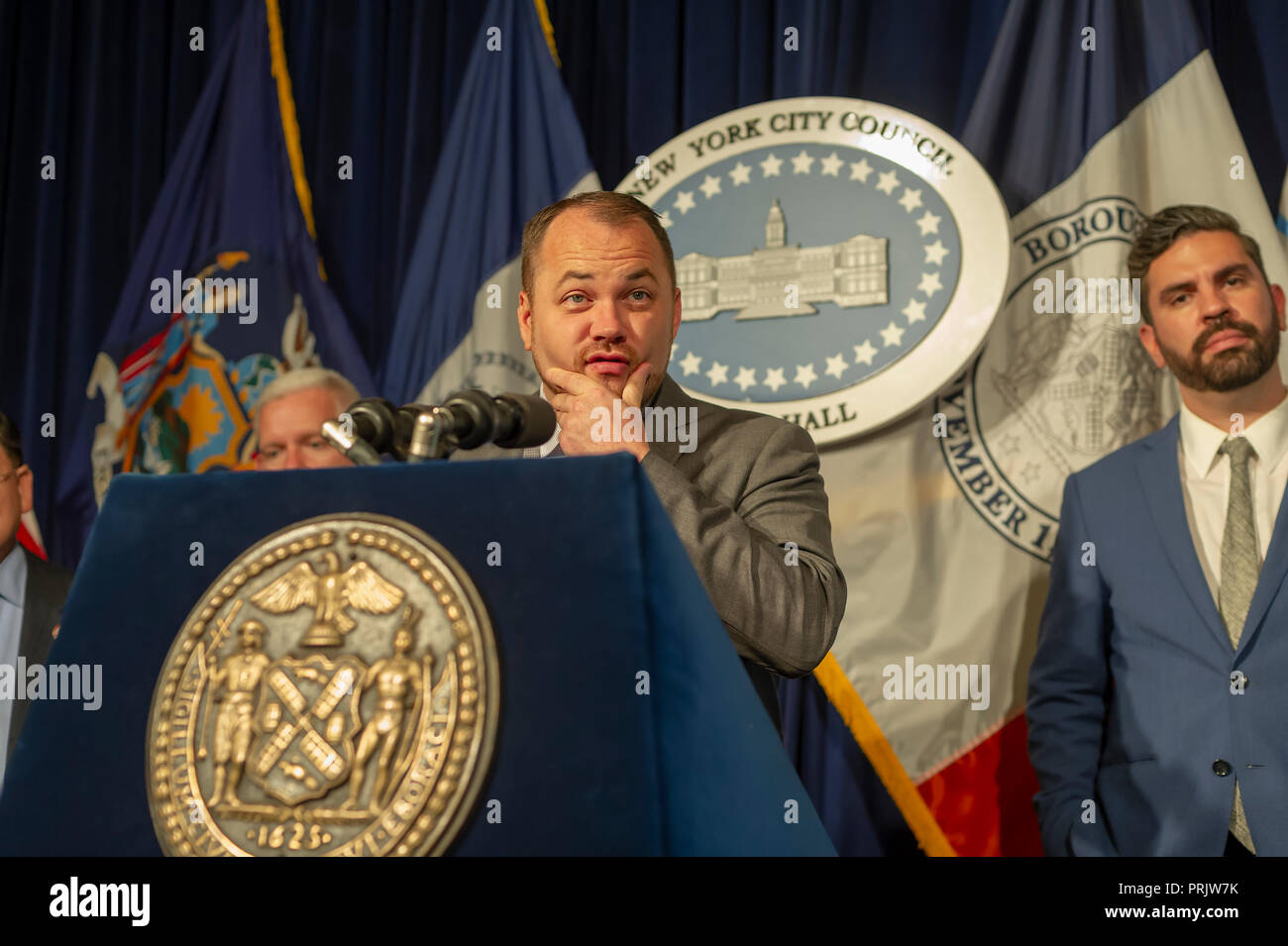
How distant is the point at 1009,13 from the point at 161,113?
2.61 m

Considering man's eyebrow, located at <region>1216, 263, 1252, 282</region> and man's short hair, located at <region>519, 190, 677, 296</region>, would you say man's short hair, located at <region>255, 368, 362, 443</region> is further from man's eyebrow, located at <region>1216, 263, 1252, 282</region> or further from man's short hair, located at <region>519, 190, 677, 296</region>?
man's eyebrow, located at <region>1216, 263, 1252, 282</region>

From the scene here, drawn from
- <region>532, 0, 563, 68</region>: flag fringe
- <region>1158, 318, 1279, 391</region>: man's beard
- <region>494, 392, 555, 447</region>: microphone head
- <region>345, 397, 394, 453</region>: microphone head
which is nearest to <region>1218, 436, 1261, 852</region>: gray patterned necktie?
<region>1158, 318, 1279, 391</region>: man's beard

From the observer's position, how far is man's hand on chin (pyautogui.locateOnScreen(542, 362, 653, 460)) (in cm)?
128

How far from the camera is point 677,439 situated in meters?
1.58

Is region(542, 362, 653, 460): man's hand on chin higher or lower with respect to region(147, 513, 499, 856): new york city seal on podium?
higher

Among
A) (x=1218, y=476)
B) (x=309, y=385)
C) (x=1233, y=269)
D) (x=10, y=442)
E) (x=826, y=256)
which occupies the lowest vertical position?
(x=1218, y=476)

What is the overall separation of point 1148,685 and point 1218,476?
459 millimetres

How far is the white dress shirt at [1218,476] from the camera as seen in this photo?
7.68 feet

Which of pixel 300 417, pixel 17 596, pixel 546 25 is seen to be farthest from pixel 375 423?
pixel 546 25

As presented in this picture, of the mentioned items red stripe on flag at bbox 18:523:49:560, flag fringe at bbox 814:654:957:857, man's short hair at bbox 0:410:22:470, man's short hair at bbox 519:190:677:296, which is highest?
man's short hair at bbox 519:190:677:296

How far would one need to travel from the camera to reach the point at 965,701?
2.68 meters

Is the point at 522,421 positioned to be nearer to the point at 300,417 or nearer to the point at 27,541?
the point at 300,417

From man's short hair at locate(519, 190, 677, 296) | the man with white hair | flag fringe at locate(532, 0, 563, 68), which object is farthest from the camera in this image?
flag fringe at locate(532, 0, 563, 68)

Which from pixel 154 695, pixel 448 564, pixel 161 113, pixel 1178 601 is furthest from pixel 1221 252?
pixel 161 113
